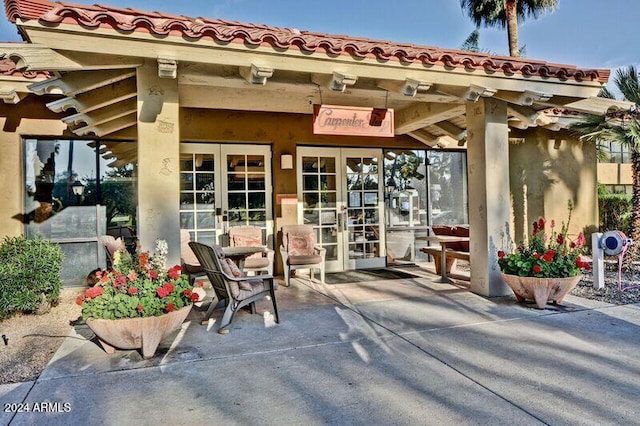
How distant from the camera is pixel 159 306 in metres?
3.32

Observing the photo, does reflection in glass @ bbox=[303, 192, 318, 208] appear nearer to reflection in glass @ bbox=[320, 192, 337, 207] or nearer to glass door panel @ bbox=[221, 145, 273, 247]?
reflection in glass @ bbox=[320, 192, 337, 207]

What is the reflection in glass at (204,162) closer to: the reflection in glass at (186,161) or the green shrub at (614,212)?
the reflection in glass at (186,161)

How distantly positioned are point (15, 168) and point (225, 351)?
454cm

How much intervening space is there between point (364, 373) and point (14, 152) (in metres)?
5.80

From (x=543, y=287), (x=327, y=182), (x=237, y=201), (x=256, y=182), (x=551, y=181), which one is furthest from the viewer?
(x=551, y=181)

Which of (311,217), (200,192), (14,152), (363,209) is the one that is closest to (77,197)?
(14,152)

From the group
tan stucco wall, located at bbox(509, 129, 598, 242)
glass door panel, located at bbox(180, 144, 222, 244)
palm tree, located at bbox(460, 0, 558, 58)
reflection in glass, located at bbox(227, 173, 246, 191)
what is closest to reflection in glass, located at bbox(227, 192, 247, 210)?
reflection in glass, located at bbox(227, 173, 246, 191)

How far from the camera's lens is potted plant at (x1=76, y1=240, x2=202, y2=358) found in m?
3.20

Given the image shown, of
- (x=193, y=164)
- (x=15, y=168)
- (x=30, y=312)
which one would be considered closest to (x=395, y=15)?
(x=193, y=164)

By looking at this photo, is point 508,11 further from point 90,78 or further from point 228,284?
point 228,284

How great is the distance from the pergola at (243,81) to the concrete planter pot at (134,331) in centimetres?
96

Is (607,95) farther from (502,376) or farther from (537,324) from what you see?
(502,376)

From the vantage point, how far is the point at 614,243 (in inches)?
213

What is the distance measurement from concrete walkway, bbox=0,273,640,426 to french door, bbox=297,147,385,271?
2.89 m
